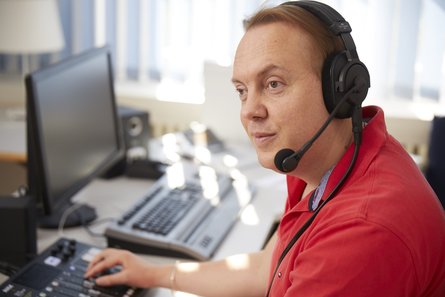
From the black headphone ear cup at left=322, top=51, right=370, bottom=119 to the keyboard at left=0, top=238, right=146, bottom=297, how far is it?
59 cm

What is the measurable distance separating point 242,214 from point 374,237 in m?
0.90

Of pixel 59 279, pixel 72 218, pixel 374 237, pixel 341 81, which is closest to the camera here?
pixel 374 237

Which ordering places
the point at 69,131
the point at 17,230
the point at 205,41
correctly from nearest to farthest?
the point at 17,230 → the point at 69,131 → the point at 205,41

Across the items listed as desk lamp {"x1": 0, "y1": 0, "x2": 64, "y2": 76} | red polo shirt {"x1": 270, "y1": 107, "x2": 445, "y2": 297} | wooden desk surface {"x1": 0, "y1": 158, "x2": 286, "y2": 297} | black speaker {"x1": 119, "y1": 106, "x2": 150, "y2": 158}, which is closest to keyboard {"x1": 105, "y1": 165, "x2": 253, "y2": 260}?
wooden desk surface {"x1": 0, "y1": 158, "x2": 286, "y2": 297}

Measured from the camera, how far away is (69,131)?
1479mm

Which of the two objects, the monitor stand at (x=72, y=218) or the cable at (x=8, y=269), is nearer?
the cable at (x=8, y=269)

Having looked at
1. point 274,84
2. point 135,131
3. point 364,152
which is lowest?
point 135,131

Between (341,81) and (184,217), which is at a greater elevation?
(341,81)

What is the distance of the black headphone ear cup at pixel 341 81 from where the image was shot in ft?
2.90

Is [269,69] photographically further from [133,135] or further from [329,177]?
[133,135]

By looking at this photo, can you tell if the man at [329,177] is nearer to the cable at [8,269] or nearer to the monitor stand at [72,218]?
the cable at [8,269]

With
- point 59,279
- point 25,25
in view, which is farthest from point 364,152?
point 25,25

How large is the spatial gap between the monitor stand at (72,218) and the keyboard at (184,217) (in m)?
0.17

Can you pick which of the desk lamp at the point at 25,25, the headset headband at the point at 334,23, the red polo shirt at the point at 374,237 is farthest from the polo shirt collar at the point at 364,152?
the desk lamp at the point at 25,25
